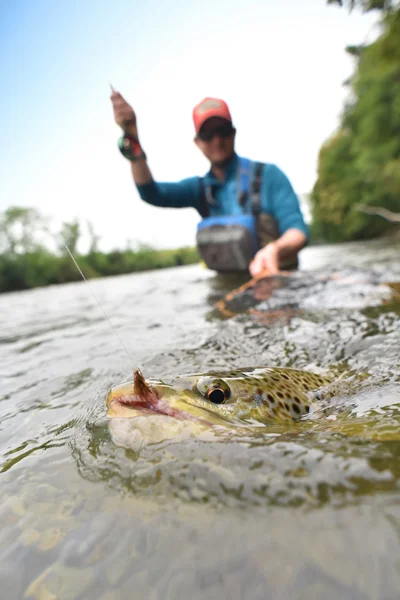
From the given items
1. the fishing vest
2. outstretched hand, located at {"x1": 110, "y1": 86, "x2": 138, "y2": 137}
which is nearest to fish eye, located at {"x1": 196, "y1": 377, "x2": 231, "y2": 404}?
outstretched hand, located at {"x1": 110, "y1": 86, "x2": 138, "y2": 137}

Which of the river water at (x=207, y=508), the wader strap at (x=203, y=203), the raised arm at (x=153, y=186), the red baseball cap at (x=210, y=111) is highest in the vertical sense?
the red baseball cap at (x=210, y=111)

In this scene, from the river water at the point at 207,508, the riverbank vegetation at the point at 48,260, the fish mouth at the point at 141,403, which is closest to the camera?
the river water at the point at 207,508

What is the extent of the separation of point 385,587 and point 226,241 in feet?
A: 17.9

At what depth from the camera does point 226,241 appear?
6.00 m

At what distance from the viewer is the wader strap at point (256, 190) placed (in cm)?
612

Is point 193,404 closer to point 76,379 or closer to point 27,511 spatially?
point 27,511

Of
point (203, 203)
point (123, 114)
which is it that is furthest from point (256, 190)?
point (123, 114)

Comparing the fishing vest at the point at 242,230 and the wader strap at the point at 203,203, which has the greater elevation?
the wader strap at the point at 203,203

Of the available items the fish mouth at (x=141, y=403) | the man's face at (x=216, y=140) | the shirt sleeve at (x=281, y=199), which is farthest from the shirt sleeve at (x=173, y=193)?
the fish mouth at (x=141, y=403)

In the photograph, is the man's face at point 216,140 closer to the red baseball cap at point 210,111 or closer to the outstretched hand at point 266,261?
the red baseball cap at point 210,111

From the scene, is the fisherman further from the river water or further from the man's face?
the river water

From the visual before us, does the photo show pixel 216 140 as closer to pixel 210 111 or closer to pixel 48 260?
pixel 210 111

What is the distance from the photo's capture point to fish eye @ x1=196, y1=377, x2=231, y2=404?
143cm

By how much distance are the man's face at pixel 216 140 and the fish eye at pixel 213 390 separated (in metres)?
5.48
